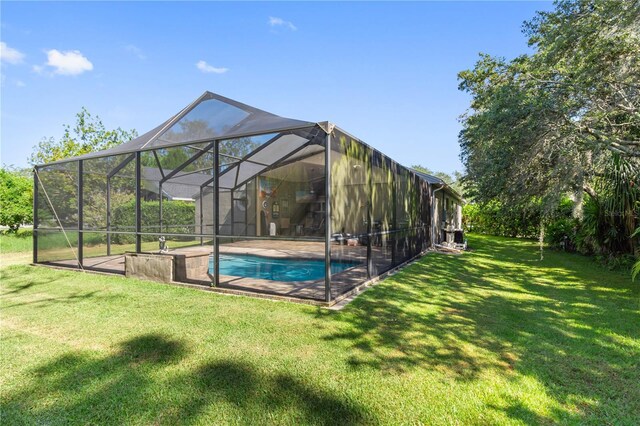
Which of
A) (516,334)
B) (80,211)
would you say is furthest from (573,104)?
(80,211)

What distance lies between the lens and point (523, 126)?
6.92 m

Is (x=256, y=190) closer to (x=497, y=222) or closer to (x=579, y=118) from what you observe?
(x=579, y=118)

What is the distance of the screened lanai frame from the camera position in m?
5.04

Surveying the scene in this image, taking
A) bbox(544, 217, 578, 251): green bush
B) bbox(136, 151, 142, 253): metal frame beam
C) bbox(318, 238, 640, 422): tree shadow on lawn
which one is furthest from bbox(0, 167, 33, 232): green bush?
bbox(544, 217, 578, 251): green bush

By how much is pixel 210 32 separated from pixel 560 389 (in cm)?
1192

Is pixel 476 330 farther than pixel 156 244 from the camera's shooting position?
No

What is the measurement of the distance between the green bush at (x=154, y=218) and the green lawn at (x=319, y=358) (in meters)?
2.75

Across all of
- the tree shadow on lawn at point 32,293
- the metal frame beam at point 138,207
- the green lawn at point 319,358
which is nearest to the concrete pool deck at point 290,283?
the green lawn at point 319,358

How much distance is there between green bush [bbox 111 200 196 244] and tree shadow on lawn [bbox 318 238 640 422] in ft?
A: 17.6

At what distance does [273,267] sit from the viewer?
819 cm

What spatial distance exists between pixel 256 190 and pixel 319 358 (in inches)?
278

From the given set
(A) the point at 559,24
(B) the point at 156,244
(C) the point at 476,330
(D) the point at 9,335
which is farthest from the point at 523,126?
(D) the point at 9,335

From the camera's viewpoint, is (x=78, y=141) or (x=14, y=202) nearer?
(x=14, y=202)

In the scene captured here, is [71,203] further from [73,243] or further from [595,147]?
[595,147]
